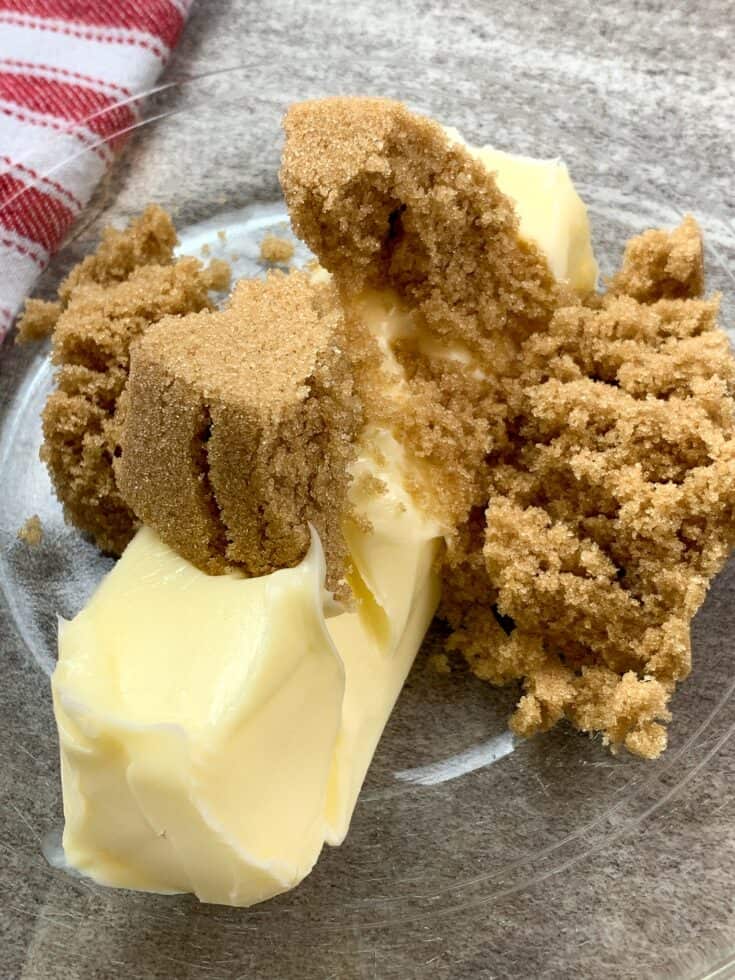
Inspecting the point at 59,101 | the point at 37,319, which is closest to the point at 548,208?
the point at 37,319

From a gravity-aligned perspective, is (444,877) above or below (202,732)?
below

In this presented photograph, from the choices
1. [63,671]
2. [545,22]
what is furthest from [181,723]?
[545,22]

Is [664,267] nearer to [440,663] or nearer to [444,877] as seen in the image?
[440,663]

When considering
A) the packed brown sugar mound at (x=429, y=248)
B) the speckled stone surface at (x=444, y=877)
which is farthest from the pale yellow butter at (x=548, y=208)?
the speckled stone surface at (x=444, y=877)

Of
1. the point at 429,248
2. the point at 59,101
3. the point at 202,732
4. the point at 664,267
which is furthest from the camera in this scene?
the point at 59,101

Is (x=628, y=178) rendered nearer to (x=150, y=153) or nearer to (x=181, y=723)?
(x=150, y=153)

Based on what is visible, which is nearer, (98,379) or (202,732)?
(202,732)

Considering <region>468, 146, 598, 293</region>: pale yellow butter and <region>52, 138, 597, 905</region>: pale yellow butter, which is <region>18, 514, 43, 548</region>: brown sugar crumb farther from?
<region>468, 146, 598, 293</region>: pale yellow butter

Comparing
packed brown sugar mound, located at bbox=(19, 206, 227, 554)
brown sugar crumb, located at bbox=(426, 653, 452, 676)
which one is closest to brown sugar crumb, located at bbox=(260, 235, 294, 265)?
packed brown sugar mound, located at bbox=(19, 206, 227, 554)

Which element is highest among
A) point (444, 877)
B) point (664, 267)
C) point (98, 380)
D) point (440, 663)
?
point (664, 267)
